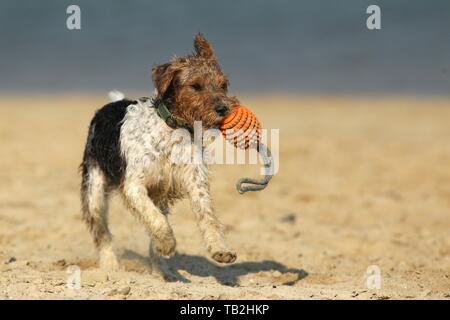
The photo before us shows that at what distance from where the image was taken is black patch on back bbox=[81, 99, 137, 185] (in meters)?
6.98

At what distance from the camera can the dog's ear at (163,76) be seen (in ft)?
21.3

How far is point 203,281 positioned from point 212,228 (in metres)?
0.96

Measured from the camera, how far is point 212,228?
6504 mm

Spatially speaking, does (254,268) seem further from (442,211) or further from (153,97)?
(442,211)

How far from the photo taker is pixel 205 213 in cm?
660

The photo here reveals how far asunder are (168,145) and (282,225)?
153 inches

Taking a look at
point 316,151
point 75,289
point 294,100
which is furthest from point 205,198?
point 294,100

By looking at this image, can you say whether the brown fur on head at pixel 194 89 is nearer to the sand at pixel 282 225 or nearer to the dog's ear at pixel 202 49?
the dog's ear at pixel 202 49

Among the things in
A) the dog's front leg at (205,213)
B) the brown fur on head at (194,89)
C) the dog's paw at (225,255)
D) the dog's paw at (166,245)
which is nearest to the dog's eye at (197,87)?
the brown fur on head at (194,89)

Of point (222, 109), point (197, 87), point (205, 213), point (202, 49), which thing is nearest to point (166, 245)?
point (205, 213)

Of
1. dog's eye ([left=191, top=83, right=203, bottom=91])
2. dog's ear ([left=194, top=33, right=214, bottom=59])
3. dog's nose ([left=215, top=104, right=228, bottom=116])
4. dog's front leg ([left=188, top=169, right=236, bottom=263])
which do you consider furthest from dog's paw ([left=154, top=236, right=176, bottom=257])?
dog's ear ([left=194, top=33, right=214, bottom=59])

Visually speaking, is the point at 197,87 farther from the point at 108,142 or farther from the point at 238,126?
the point at 108,142

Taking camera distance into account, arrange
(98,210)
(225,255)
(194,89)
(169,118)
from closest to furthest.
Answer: (225,255) < (194,89) < (169,118) < (98,210)
